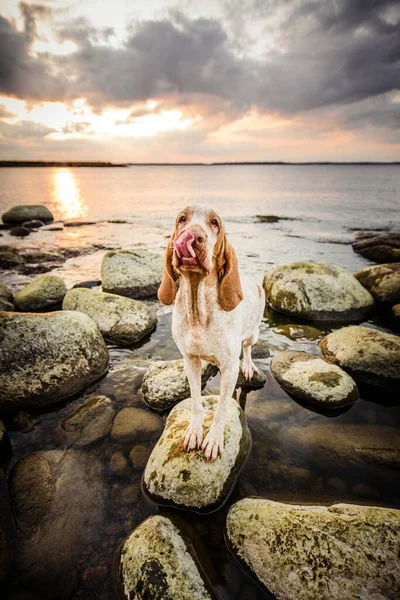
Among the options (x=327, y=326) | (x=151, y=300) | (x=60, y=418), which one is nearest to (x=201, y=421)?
(x=60, y=418)

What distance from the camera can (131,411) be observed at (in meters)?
4.99

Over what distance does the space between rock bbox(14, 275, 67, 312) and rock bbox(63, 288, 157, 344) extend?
1.57 m

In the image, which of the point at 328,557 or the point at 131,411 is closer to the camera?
the point at 328,557

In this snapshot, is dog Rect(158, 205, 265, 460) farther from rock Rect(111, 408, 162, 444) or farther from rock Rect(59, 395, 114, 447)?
rock Rect(59, 395, 114, 447)

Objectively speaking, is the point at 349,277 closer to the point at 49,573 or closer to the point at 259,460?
the point at 259,460

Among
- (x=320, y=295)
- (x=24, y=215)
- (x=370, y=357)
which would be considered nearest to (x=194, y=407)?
(x=370, y=357)

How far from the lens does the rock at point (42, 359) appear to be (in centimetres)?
482

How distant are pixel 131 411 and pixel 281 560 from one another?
309 centimetres

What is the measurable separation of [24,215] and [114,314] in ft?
86.1

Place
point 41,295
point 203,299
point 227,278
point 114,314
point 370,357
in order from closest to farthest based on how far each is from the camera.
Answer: point 227,278, point 203,299, point 370,357, point 114,314, point 41,295

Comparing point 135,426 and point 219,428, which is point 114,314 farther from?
point 219,428

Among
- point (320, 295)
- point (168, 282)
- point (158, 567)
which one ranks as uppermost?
point (168, 282)

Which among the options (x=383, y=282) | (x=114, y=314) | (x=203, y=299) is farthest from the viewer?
(x=383, y=282)

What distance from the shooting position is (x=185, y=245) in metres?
2.23
